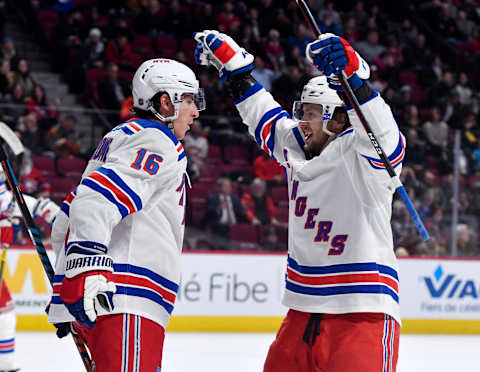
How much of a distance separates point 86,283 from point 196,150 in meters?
5.18

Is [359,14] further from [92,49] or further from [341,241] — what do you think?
[341,241]

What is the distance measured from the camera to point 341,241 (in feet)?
8.62

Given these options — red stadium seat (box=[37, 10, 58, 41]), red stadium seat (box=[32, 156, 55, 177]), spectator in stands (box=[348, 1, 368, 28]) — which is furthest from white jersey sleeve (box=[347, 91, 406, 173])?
spectator in stands (box=[348, 1, 368, 28])

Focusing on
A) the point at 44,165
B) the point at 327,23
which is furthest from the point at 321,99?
the point at 327,23

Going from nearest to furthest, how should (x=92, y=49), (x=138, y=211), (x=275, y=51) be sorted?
(x=138, y=211) < (x=92, y=49) < (x=275, y=51)

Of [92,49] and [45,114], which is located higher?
[92,49]

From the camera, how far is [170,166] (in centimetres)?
235

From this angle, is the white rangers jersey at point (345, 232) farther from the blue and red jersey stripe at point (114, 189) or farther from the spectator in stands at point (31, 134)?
the spectator in stands at point (31, 134)

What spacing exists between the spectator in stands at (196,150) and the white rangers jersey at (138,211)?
483cm

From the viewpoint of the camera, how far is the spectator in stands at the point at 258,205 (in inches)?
289

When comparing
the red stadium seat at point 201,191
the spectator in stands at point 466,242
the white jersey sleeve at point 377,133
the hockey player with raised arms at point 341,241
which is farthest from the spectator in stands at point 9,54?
the white jersey sleeve at point 377,133

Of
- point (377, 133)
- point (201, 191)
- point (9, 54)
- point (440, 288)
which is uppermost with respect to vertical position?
point (377, 133)

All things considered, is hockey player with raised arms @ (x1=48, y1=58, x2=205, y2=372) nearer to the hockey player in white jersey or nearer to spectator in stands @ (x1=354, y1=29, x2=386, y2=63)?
the hockey player in white jersey

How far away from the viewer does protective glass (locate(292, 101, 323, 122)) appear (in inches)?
110
